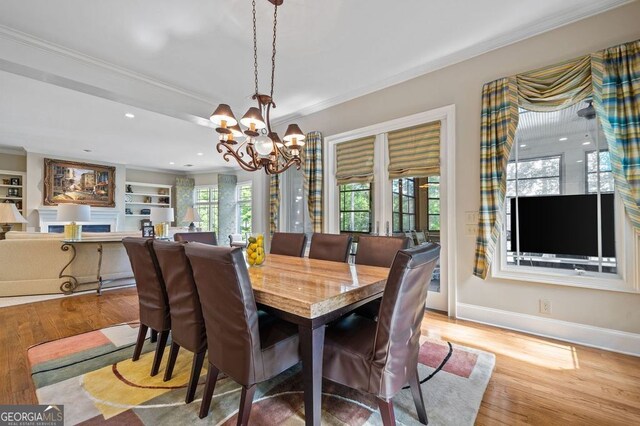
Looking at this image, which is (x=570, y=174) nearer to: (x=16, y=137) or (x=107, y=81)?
(x=107, y=81)

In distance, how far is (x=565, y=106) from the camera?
2.40m

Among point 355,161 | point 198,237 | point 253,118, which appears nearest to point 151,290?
point 198,237

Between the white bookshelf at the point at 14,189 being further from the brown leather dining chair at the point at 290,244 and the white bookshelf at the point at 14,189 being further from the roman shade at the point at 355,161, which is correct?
the roman shade at the point at 355,161

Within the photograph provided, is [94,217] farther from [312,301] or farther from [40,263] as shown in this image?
[312,301]

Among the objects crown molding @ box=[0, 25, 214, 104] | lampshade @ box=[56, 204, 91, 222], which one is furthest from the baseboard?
lampshade @ box=[56, 204, 91, 222]

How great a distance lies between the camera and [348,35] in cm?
261

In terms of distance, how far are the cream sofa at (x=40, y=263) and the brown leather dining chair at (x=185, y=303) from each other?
3.64m

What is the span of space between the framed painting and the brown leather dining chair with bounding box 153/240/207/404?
7.42 m

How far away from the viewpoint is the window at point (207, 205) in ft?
29.9

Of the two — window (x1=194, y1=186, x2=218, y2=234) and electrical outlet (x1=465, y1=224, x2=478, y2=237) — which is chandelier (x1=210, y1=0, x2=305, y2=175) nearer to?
electrical outlet (x1=465, y1=224, x2=478, y2=237)

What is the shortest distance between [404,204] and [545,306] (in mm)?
1690

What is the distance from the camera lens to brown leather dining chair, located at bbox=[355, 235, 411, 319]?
7.06 feet

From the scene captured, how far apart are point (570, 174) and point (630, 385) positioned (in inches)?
64.0

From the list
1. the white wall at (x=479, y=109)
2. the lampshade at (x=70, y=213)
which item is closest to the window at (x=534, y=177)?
the white wall at (x=479, y=109)
